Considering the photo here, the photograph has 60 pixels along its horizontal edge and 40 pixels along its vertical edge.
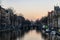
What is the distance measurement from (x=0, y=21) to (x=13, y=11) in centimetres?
3104

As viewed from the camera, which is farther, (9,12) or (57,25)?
(9,12)

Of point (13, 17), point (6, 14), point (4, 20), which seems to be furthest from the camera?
point (13, 17)

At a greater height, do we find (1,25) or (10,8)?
(10,8)

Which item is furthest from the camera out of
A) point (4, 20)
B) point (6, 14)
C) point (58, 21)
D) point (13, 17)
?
point (13, 17)

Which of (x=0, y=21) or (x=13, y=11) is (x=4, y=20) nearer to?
(x=0, y=21)

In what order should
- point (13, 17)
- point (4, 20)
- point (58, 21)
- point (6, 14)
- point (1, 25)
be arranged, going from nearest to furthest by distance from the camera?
1. point (58, 21)
2. point (1, 25)
3. point (4, 20)
4. point (6, 14)
5. point (13, 17)

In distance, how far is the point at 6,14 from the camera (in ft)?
397

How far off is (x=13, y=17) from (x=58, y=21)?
5361 cm

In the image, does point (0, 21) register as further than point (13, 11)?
No

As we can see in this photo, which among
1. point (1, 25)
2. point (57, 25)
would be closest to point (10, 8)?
point (1, 25)

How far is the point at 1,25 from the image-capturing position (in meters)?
101

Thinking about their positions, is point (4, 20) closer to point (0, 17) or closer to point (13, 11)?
point (0, 17)

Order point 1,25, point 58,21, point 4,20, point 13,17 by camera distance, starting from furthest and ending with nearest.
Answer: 1. point 13,17
2. point 4,20
3. point 1,25
4. point 58,21

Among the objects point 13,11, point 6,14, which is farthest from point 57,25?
point 13,11
